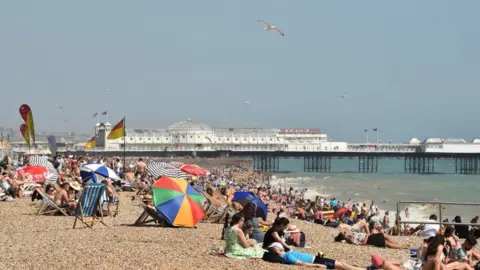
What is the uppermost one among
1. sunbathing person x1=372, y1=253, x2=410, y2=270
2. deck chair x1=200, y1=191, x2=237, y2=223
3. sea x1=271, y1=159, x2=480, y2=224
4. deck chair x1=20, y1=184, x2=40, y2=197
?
deck chair x1=20, y1=184, x2=40, y2=197

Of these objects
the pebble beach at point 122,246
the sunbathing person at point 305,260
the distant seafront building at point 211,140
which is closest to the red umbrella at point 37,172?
the pebble beach at point 122,246

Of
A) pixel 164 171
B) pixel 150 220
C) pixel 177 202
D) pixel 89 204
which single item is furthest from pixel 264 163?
pixel 89 204

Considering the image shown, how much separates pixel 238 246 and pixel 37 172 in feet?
26.5

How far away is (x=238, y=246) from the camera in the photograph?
775cm

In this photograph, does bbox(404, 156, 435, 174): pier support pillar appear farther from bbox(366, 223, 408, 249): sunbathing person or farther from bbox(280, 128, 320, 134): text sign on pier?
bbox(366, 223, 408, 249): sunbathing person

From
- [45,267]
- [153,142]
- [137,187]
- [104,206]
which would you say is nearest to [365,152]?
→ [153,142]

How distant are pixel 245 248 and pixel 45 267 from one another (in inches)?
79.8

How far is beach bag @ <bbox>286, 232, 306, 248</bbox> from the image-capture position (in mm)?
9133

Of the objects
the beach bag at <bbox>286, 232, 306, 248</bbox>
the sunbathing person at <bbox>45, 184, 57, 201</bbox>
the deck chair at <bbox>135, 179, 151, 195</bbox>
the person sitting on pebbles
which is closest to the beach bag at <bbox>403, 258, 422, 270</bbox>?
the beach bag at <bbox>286, 232, 306, 248</bbox>

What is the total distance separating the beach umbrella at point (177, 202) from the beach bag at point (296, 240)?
1.47 meters

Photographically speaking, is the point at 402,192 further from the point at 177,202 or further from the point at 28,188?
the point at 177,202

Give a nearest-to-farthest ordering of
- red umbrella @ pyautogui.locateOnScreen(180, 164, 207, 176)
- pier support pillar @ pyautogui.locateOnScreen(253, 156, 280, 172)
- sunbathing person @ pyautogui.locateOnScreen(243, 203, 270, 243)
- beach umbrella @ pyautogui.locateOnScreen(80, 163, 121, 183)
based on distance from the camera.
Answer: sunbathing person @ pyautogui.locateOnScreen(243, 203, 270, 243), beach umbrella @ pyautogui.locateOnScreen(80, 163, 121, 183), red umbrella @ pyautogui.locateOnScreen(180, 164, 207, 176), pier support pillar @ pyautogui.locateOnScreen(253, 156, 280, 172)

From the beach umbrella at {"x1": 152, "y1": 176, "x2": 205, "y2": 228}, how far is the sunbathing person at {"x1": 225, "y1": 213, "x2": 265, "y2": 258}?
7.24ft

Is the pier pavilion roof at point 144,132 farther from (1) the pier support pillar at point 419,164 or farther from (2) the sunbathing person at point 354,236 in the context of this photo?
(2) the sunbathing person at point 354,236
